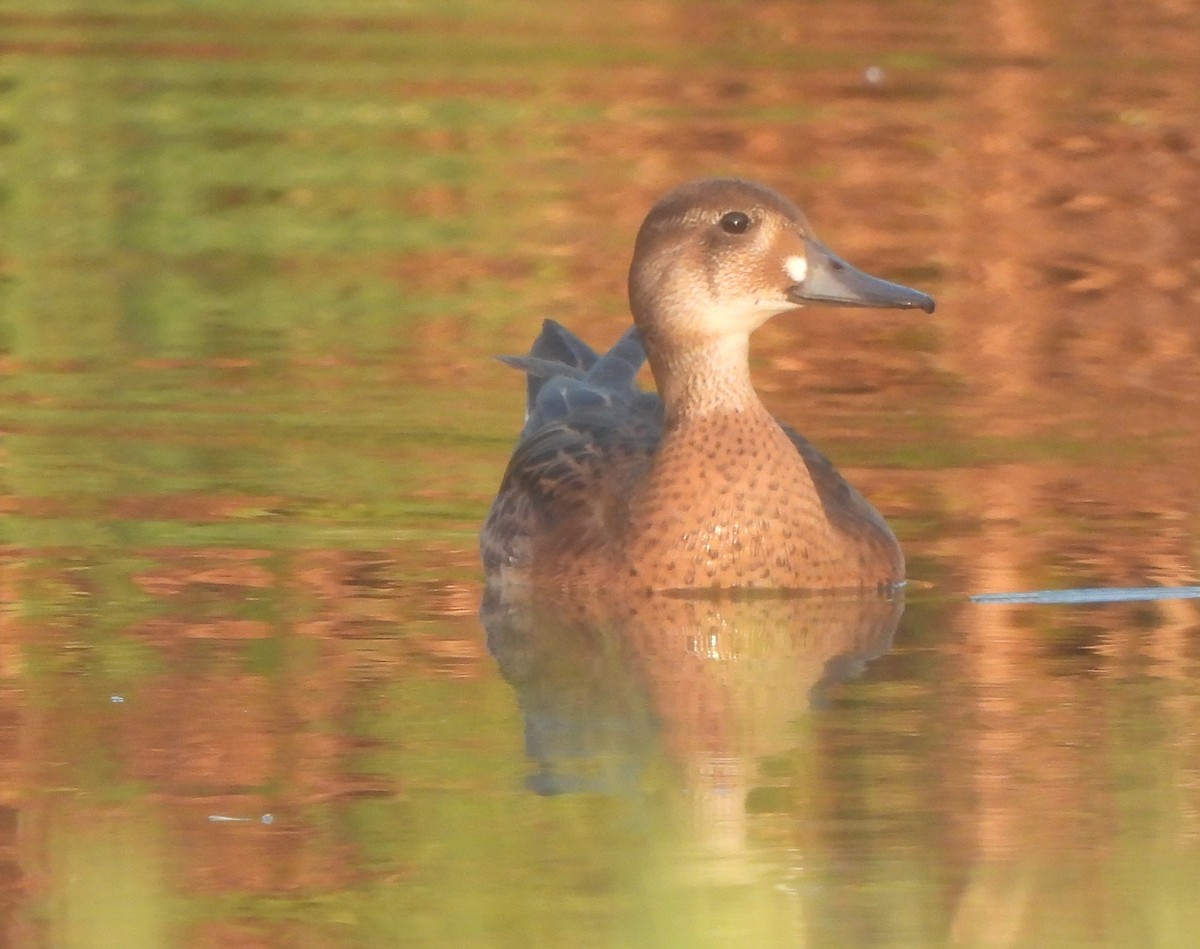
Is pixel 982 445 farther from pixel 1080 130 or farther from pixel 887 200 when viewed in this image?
pixel 1080 130

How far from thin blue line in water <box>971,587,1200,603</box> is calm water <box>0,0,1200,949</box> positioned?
0.07 m

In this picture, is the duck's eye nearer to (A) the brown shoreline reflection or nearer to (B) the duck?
(B) the duck

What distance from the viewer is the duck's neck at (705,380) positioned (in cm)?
821

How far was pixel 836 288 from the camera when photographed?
8227 millimetres

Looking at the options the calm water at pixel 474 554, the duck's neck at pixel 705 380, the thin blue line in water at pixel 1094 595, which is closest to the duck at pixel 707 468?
the duck's neck at pixel 705 380

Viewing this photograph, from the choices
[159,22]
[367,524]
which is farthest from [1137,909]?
[159,22]

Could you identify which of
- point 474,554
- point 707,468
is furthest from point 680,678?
point 474,554

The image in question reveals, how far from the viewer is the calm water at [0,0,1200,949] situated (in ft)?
18.3

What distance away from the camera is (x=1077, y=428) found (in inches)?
401

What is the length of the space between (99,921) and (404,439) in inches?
188

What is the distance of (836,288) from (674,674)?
59.0 inches

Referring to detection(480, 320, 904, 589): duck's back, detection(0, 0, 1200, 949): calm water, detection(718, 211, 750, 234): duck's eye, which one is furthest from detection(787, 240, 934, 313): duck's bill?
detection(0, 0, 1200, 949): calm water

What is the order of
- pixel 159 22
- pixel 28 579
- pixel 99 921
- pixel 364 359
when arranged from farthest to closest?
1. pixel 159 22
2. pixel 364 359
3. pixel 28 579
4. pixel 99 921

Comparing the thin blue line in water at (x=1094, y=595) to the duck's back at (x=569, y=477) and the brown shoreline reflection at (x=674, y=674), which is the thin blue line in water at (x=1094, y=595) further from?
the duck's back at (x=569, y=477)
